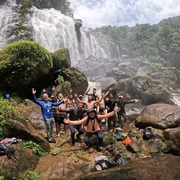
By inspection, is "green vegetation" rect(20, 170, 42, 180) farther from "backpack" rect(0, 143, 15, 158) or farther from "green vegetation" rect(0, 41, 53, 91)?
"green vegetation" rect(0, 41, 53, 91)

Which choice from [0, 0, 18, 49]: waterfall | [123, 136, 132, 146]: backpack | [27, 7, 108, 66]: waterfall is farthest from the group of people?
[27, 7, 108, 66]: waterfall

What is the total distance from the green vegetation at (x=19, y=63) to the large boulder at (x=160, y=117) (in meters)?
7.05

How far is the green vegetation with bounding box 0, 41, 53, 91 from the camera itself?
11.7 meters

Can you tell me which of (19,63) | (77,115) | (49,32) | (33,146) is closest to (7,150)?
(33,146)

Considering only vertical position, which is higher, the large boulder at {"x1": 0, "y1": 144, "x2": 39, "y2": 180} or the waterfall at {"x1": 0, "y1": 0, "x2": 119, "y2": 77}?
the waterfall at {"x1": 0, "y1": 0, "x2": 119, "y2": 77}

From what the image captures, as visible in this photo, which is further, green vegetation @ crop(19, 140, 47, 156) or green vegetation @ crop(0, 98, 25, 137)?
green vegetation @ crop(19, 140, 47, 156)

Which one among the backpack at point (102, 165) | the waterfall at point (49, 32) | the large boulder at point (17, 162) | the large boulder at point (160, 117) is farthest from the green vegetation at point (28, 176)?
the waterfall at point (49, 32)

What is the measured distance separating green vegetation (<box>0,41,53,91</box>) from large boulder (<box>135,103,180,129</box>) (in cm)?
705

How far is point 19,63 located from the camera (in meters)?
12.0

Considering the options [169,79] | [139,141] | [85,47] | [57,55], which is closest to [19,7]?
[85,47]

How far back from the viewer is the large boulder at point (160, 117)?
364 inches

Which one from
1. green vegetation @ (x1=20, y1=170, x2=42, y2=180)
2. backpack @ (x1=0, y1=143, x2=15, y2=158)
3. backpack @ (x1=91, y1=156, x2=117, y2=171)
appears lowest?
backpack @ (x1=91, y1=156, x2=117, y2=171)

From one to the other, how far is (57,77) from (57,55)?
1657mm

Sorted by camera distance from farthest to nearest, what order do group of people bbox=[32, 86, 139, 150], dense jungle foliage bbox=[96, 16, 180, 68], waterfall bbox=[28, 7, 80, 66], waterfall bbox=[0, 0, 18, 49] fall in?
dense jungle foliage bbox=[96, 16, 180, 68] < waterfall bbox=[28, 7, 80, 66] < waterfall bbox=[0, 0, 18, 49] < group of people bbox=[32, 86, 139, 150]
